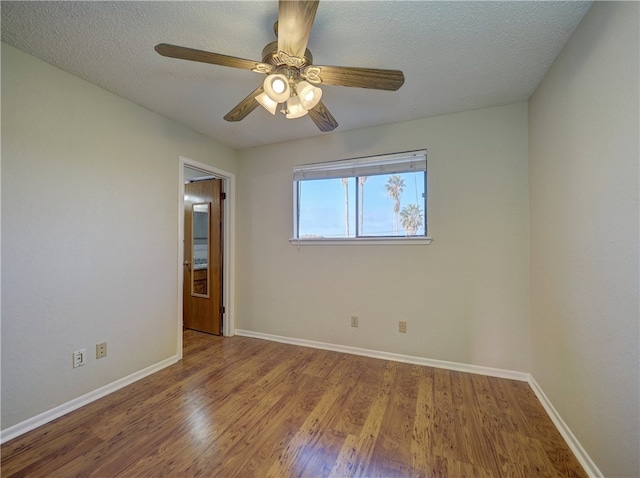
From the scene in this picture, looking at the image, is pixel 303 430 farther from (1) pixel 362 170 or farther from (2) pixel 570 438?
(1) pixel 362 170

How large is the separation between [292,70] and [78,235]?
76.2 inches

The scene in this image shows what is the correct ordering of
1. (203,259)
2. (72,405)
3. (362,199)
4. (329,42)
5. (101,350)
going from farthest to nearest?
(203,259) < (362,199) < (101,350) < (72,405) < (329,42)

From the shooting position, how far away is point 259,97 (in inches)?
60.4

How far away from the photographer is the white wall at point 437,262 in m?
2.33

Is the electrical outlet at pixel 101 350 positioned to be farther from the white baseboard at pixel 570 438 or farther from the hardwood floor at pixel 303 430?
the white baseboard at pixel 570 438

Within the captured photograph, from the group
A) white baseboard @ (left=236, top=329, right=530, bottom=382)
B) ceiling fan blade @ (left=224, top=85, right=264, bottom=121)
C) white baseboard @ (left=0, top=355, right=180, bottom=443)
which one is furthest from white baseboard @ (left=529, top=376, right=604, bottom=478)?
white baseboard @ (left=0, top=355, right=180, bottom=443)

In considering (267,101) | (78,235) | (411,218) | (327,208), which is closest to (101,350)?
(78,235)

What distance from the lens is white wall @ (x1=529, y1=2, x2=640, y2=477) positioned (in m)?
1.12

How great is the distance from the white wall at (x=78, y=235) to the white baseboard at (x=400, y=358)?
111 cm

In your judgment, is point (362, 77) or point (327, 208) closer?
point (362, 77)

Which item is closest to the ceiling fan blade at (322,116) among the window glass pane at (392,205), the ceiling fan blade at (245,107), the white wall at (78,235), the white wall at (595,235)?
the ceiling fan blade at (245,107)

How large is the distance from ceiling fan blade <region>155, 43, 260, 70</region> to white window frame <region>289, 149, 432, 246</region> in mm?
1683

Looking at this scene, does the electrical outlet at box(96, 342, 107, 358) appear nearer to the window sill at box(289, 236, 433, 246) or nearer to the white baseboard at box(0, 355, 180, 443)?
the white baseboard at box(0, 355, 180, 443)

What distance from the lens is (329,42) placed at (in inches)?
63.6
